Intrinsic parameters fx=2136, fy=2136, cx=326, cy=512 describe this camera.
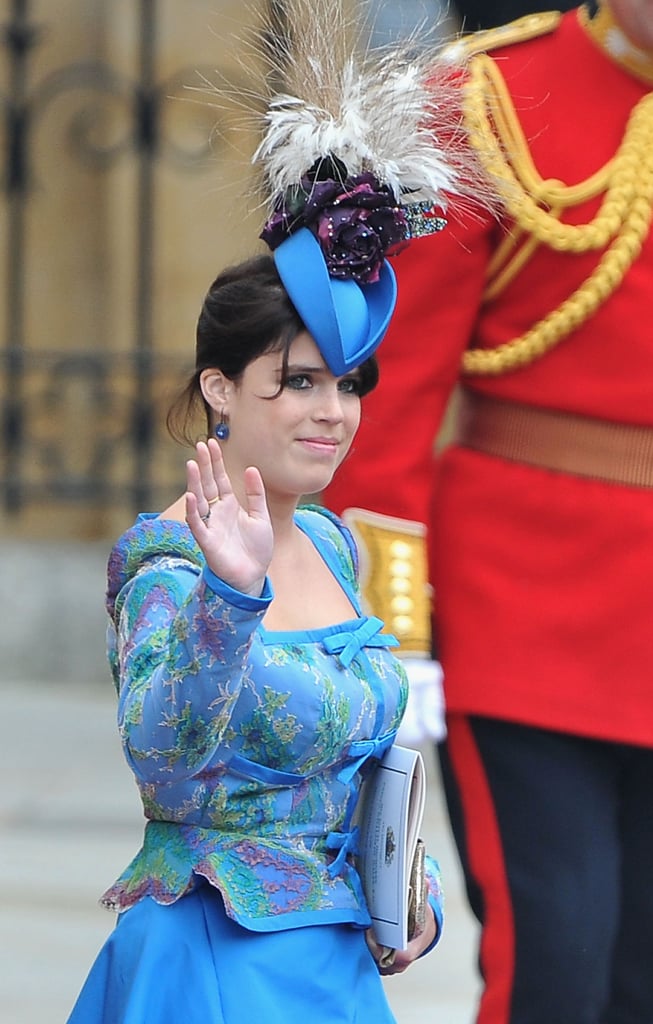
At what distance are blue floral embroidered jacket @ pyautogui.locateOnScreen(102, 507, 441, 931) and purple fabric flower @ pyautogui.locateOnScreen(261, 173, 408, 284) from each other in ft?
1.10

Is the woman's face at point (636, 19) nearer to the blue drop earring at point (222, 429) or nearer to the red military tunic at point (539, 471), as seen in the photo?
the red military tunic at point (539, 471)

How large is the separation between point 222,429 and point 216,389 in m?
0.04

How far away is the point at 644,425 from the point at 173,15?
4.82 meters

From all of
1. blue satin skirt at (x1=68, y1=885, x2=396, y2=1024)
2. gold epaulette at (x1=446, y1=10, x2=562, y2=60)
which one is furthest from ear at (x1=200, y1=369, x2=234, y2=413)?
gold epaulette at (x1=446, y1=10, x2=562, y2=60)

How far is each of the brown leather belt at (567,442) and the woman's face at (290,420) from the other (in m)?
0.79

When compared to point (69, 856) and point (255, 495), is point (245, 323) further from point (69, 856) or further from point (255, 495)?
point (69, 856)

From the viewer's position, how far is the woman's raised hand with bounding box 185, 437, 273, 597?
2.01 meters

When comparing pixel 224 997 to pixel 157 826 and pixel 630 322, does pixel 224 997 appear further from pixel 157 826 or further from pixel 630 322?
pixel 630 322

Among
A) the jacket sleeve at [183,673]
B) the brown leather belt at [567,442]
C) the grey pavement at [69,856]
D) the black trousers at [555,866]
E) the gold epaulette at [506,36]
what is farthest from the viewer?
the grey pavement at [69,856]

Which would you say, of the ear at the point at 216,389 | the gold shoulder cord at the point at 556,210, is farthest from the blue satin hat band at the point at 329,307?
the gold shoulder cord at the point at 556,210

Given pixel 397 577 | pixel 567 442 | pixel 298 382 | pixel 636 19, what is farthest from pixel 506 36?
pixel 298 382

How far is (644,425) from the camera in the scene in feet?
9.68

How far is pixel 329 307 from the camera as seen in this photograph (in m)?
2.25

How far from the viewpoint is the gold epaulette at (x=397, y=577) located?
2967mm
